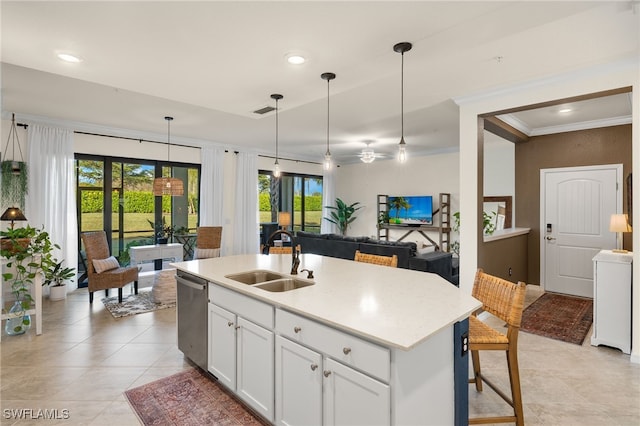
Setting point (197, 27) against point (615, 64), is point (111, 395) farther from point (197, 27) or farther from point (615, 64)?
point (615, 64)

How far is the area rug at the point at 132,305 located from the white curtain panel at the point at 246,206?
240 cm

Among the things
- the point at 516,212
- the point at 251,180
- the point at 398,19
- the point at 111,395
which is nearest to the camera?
the point at 398,19

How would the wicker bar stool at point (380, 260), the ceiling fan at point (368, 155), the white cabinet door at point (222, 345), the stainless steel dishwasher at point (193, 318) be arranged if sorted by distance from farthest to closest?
the ceiling fan at point (368, 155)
the wicker bar stool at point (380, 260)
the stainless steel dishwasher at point (193, 318)
the white cabinet door at point (222, 345)

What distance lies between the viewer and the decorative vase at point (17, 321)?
3500mm

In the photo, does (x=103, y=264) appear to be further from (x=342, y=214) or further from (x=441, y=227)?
(x=441, y=227)

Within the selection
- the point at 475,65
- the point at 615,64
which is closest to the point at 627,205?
the point at 615,64

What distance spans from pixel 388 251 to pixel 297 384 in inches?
128

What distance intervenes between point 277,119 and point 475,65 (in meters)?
2.90

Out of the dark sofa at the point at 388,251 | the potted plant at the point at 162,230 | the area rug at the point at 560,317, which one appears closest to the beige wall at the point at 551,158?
the area rug at the point at 560,317

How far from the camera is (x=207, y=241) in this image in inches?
246

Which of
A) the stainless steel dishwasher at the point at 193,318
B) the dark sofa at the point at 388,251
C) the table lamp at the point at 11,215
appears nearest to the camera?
the stainless steel dishwasher at the point at 193,318

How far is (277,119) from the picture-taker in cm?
505

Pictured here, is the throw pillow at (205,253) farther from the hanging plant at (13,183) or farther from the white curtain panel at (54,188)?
the hanging plant at (13,183)

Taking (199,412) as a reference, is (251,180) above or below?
above
